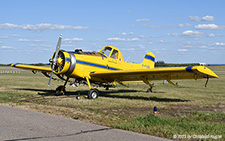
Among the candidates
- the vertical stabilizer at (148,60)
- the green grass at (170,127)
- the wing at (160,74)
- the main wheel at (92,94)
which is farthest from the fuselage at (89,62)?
the green grass at (170,127)

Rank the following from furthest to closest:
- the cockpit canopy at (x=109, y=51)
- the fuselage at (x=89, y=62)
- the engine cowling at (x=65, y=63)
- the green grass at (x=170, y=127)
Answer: the cockpit canopy at (x=109, y=51) < the fuselage at (x=89, y=62) < the engine cowling at (x=65, y=63) < the green grass at (x=170, y=127)

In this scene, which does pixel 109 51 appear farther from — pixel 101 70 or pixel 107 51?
pixel 101 70

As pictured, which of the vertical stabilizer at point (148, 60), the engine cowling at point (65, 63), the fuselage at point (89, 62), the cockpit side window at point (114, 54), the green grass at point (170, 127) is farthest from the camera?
the vertical stabilizer at point (148, 60)

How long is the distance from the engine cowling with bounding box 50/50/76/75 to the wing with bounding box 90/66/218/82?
1.50 metres

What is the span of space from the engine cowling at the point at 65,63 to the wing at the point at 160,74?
1.50 m

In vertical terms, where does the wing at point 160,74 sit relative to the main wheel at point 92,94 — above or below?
above

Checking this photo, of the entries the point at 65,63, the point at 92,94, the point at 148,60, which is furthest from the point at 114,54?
the point at 148,60

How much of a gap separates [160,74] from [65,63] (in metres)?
5.15

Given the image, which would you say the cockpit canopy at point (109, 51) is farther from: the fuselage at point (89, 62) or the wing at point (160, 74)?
the wing at point (160, 74)

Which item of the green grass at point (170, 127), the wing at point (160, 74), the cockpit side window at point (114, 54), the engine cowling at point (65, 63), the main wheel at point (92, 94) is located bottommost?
the green grass at point (170, 127)

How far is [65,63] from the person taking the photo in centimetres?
1514

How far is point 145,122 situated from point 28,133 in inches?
134

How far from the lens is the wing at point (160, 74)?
13242 mm

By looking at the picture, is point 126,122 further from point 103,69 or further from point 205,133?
point 103,69
